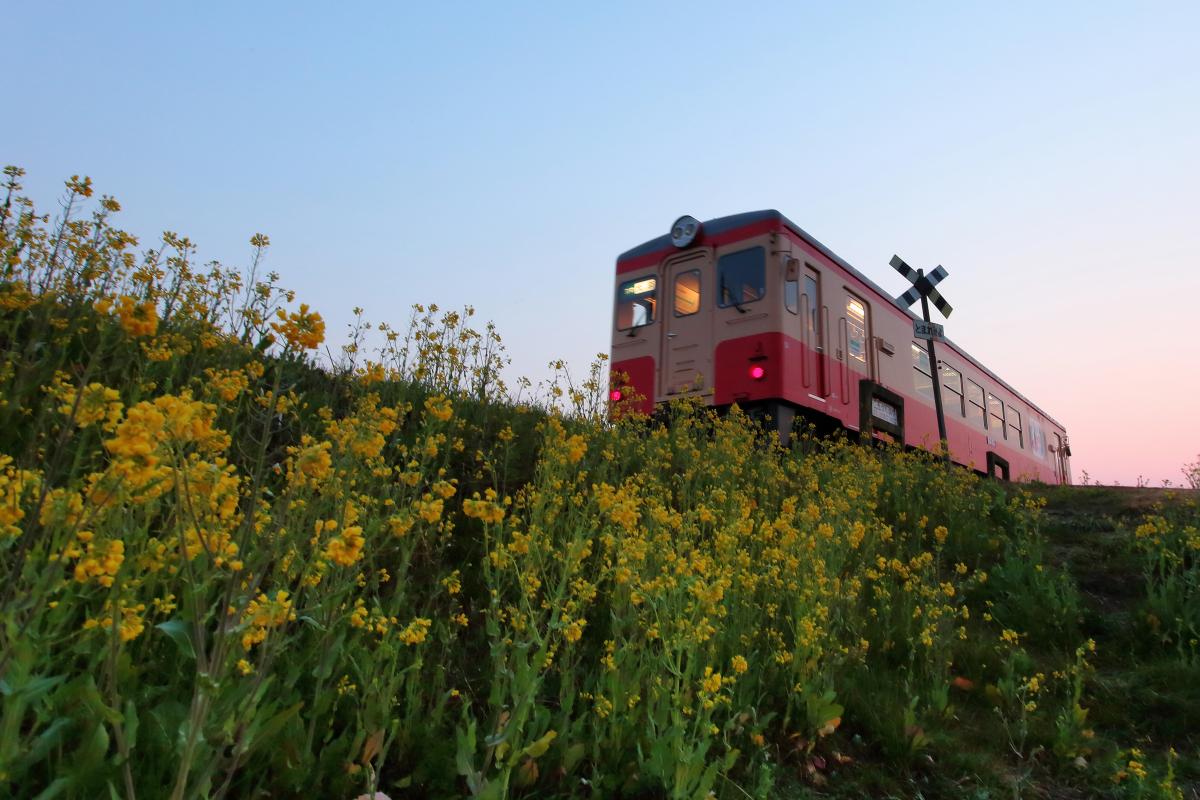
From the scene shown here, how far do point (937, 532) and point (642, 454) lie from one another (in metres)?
2.08

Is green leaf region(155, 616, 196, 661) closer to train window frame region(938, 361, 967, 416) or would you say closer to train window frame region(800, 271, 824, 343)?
train window frame region(800, 271, 824, 343)

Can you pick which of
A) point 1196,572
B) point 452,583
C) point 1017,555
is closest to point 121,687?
point 452,583

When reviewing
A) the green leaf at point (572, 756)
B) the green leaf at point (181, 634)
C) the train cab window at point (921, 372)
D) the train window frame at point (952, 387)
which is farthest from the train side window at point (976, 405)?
the green leaf at point (181, 634)

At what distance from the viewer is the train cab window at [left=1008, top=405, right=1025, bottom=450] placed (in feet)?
48.8

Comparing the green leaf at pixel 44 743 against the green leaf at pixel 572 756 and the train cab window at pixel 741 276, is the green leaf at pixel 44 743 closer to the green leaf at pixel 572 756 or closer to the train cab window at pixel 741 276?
the green leaf at pixel 572 756

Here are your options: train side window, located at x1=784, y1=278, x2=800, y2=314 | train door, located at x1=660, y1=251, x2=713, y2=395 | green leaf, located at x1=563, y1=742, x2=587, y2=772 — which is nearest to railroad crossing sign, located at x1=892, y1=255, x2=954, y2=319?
train side window, located at x1=784, y1=278, x2=800, y2=314

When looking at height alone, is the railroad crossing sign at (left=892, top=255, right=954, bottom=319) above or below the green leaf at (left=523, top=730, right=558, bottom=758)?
above

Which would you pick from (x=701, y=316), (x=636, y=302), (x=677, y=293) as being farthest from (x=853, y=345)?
(x=636, y=302)

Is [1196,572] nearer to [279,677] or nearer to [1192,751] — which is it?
[1192,751]

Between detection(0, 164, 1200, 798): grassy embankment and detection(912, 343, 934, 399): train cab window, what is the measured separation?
17.1 feet

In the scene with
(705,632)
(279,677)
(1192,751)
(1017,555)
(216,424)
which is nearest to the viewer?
(279,677)

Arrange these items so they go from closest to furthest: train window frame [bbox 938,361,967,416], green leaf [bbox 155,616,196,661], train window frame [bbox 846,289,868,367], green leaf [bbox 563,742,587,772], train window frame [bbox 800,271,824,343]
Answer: green leaf [bbox 155,616,196,661] < green leaf [bbox 563,742,587,772] < train window frame [bbox 800,271,824,343] < train window frame [bbox 846,289,868,367] < train window frame [bbox 938,361,967,416]

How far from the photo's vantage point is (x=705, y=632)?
245cm

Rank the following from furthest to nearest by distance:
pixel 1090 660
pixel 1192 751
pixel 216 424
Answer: pixel 1090 660 → pixel 216 424 → pixel 1192 751
